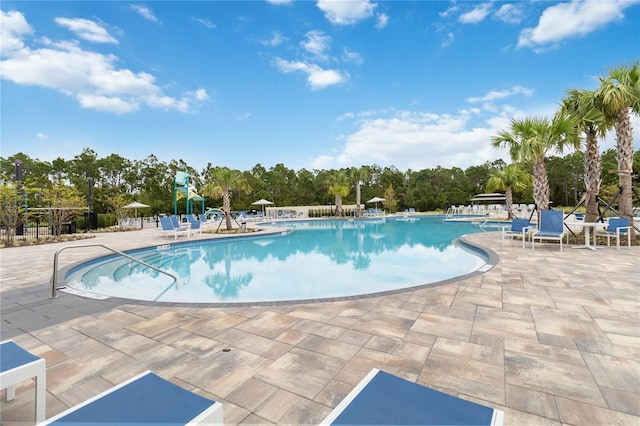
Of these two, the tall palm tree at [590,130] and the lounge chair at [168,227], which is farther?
the lounge chair at [168,227]

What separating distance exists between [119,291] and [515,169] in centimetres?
2222

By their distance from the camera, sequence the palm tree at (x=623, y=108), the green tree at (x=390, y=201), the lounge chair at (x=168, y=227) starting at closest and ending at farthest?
1. the palm tree at (x=623, y=108)
2. the lounge chair at (x=168, y=227)
3. the green tree at (x=390, y=201)

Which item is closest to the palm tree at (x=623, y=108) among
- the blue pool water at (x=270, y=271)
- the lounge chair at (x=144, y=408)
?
the blue pool water at (x=270, y=271)

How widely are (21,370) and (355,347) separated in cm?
208

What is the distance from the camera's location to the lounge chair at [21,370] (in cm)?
149

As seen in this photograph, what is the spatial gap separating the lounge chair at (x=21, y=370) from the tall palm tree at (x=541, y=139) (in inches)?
429

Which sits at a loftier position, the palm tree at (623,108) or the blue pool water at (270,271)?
the palm tree at (623,108)

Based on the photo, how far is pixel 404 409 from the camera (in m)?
1.25

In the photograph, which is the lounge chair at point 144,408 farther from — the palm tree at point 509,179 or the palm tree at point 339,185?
the palm tree at point 339,185

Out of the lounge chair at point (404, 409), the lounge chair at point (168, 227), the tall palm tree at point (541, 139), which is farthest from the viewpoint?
the lounge chair at point (168, 227)

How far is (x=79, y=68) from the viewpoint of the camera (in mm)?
12703

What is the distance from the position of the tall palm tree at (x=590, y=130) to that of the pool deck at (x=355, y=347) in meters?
5.94

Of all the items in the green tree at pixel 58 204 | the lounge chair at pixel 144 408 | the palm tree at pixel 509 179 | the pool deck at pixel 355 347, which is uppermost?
the palm tree at pixel 509 179

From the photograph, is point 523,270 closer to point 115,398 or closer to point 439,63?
point 115,398
